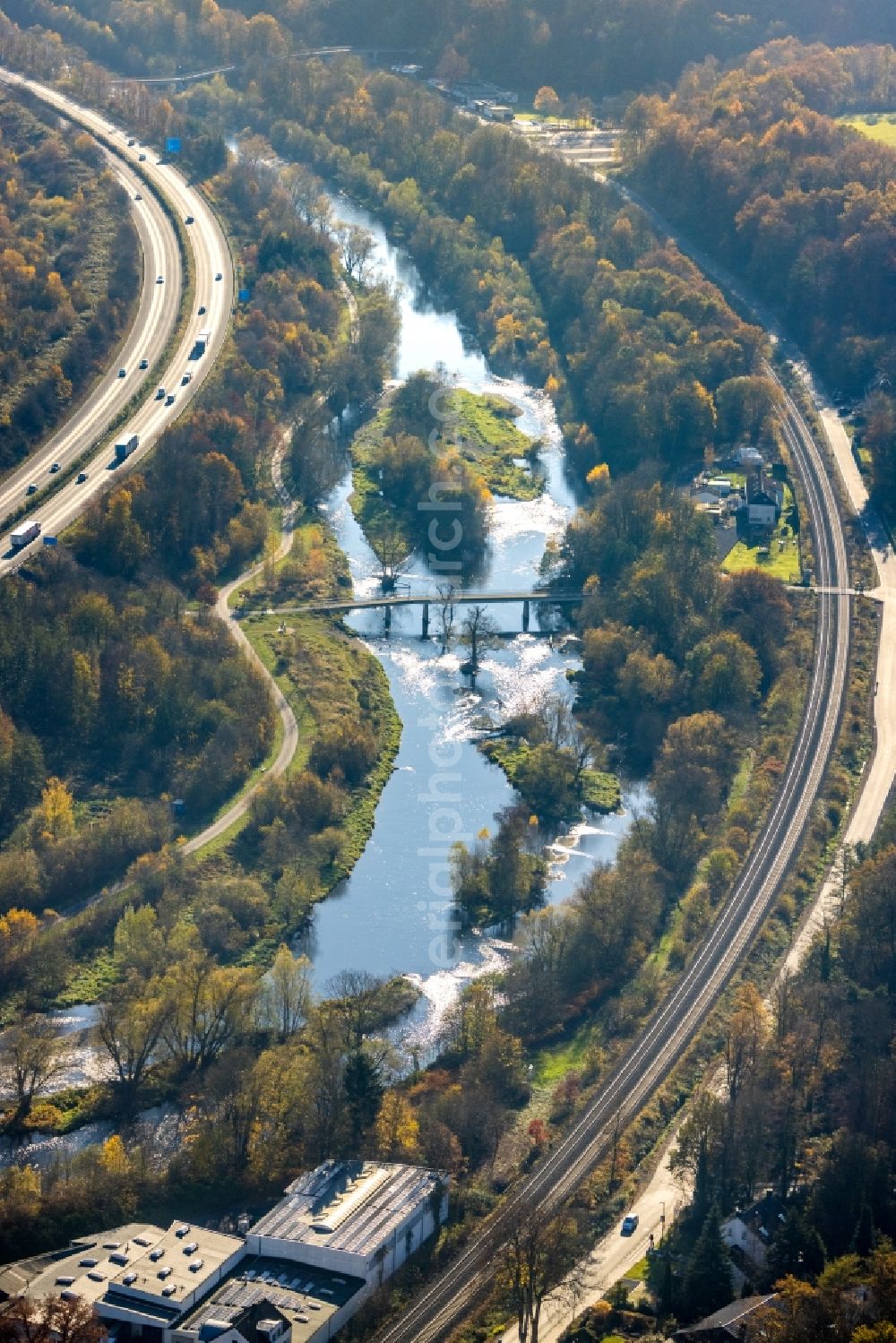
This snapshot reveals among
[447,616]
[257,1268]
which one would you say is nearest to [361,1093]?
[257,1268]

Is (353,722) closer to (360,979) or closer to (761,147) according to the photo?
(360,979)

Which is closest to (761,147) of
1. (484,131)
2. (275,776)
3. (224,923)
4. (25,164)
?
(484,131)

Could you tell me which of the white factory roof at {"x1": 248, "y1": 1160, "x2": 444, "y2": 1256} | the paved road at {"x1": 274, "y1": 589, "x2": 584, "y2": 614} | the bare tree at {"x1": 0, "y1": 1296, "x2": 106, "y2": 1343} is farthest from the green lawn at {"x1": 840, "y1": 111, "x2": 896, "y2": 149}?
the bare tree at {"x1": 0, "y1": 1296, "x2": 106, "y2": 1343}

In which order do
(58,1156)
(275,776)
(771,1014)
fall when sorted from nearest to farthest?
(58,1156), (771,1014), (275,776)

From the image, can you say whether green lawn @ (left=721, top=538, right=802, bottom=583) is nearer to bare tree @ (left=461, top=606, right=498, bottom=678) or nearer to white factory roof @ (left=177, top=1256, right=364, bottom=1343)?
bare tree @ (left=461, top=606, right=498, bottom=678)

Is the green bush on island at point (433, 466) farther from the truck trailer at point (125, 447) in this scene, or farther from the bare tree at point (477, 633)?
the truck trailer at point (125, 447)

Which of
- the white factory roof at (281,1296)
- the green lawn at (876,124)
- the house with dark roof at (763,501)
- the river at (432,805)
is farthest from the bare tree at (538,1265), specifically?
the green lawn at (876,124)
